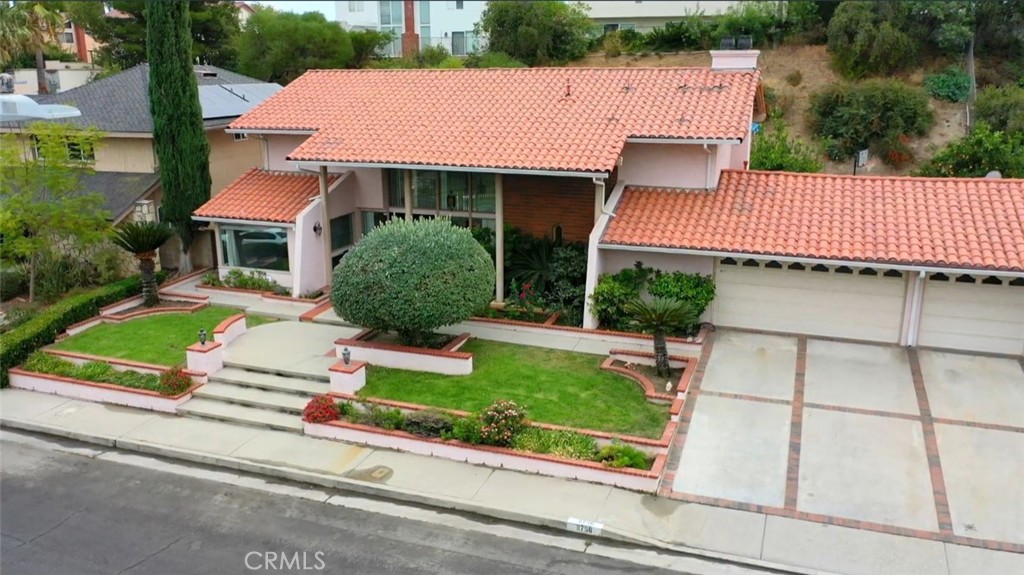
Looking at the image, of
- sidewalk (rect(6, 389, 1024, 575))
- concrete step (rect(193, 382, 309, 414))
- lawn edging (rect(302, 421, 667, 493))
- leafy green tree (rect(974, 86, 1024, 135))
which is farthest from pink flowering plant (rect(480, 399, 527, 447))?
leafy green tree (rect(974, 86, 1024, 135))

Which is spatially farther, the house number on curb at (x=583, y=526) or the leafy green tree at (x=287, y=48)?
the leafy green tree at (x=287, y=48)

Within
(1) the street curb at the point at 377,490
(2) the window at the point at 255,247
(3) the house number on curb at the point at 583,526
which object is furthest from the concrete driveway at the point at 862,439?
(2) the window at the point at 255,247

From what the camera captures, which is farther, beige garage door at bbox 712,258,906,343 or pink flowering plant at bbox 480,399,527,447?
beige garage door at bbox 712,258,906,343

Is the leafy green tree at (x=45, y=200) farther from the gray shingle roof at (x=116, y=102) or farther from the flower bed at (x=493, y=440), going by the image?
the flower bed at (x=493, y=440)

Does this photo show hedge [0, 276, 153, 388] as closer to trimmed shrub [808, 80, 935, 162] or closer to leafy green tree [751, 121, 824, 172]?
leafy green tree [751, 121, 824, 172]

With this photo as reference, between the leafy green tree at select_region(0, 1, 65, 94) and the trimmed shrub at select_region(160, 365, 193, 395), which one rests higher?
the leafy green tree at select_region(0, 1, 65, 94)

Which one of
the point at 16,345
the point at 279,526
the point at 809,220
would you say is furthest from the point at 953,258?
the point at 16,345

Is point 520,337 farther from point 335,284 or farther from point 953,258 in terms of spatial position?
point 953,258
